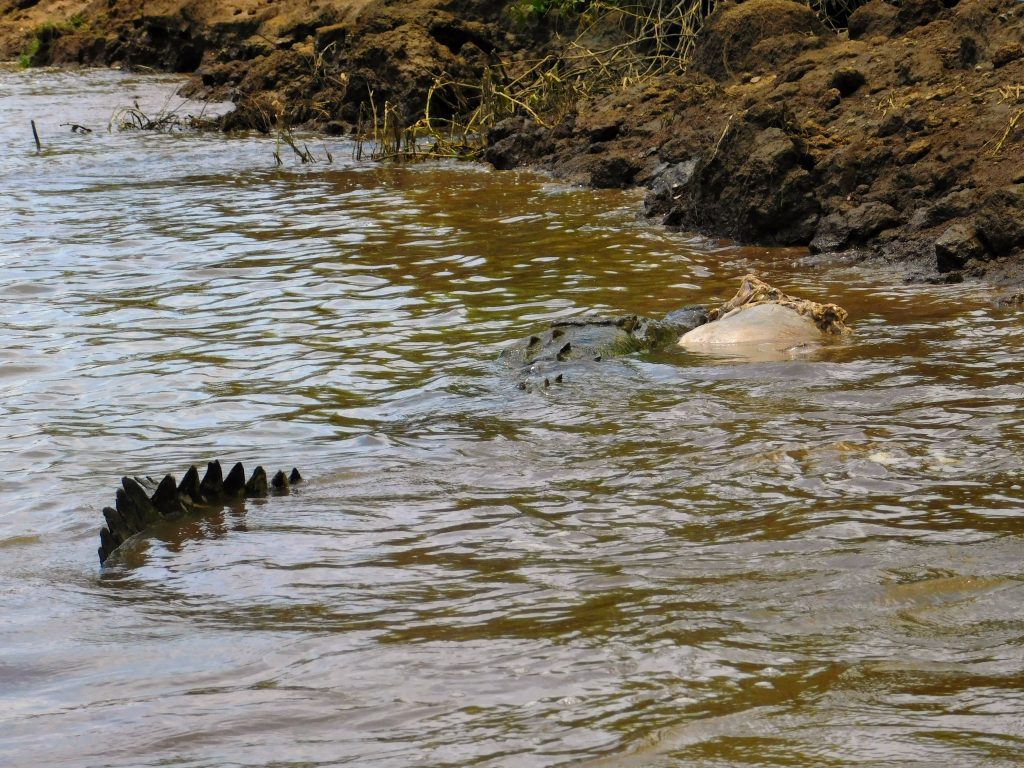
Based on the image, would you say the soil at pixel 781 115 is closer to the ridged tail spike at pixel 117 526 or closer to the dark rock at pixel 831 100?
the dark rock at pixel 831 100

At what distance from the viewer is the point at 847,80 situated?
9.69m

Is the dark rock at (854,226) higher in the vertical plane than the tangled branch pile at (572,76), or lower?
lower

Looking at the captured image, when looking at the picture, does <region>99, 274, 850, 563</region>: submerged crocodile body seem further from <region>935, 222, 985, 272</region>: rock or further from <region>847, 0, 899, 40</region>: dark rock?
<region>847, 0, 899, 40</region>: dark rock

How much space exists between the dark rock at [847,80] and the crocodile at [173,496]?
6.78 m

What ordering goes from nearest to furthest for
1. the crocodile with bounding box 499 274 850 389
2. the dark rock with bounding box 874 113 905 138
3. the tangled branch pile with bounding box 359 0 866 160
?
the crocodile with bounding box 499 274 850 389
the dark rock with bounding box 874 113 905 138
the tangled branch pile with bounding box 359 0 866 160

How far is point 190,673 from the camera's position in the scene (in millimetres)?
2943

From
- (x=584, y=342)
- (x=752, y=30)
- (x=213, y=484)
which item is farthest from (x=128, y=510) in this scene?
(x=752, y=30)

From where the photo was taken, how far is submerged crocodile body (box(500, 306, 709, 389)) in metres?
5.60

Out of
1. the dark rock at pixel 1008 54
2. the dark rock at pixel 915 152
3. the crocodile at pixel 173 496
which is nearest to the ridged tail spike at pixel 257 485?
the crocodile at pixel 173 496

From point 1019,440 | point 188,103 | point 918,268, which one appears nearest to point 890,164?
point 918,268

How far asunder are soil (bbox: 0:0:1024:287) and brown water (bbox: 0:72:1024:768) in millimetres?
724

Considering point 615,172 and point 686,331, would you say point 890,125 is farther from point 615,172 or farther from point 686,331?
point 686,331

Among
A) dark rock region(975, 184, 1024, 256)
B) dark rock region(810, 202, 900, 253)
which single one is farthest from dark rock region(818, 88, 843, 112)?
dark rock region(975, 184, 1024, 256)

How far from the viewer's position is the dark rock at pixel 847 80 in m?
9.66
